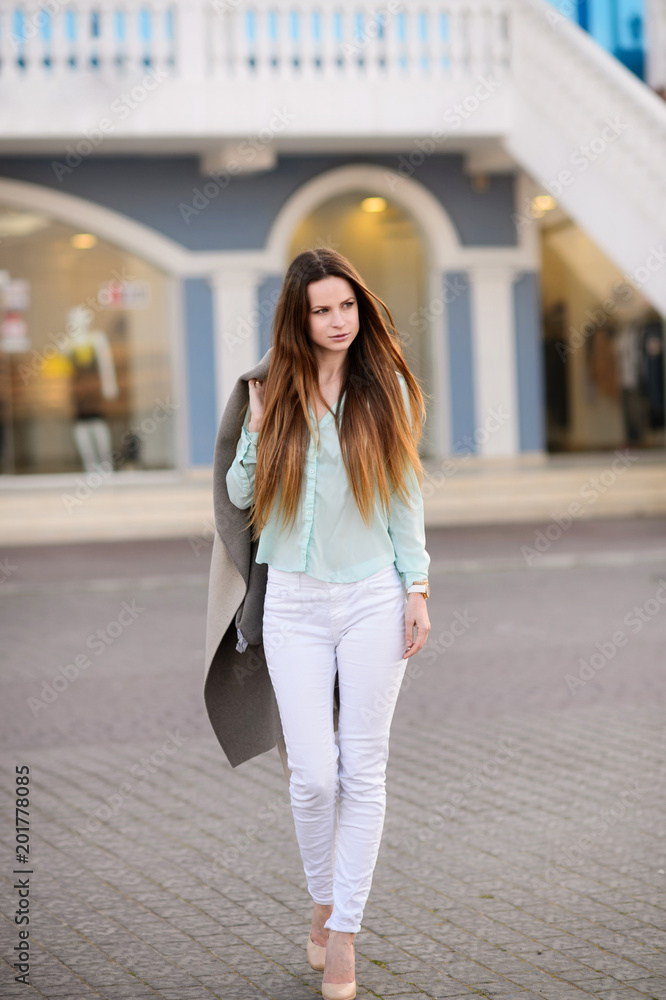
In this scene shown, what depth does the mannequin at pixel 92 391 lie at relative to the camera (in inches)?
703

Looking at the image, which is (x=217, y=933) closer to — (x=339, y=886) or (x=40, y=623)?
(x=339, y=886)

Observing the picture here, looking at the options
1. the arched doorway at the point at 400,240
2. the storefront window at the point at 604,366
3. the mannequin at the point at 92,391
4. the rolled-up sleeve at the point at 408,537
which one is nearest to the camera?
the rolled-up sleeve at the point at 408,537

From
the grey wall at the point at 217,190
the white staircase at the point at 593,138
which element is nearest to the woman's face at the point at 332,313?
the white staircase at the point at 593,138

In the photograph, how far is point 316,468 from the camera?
3.44 meters

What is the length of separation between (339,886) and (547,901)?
96cm

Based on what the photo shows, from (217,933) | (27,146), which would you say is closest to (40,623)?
(217,933)

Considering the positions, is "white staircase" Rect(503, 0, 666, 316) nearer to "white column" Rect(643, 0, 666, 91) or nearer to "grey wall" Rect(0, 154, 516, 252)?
"grey wall" Rect(0, 154, 516, 252)

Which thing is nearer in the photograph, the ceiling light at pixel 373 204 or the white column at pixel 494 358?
the white column at pixel 494 358

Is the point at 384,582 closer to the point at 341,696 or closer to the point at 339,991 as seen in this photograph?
the point at 341,696

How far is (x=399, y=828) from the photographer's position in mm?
4855

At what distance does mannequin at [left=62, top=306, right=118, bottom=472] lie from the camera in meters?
17.9

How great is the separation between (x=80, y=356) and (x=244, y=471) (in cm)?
1491

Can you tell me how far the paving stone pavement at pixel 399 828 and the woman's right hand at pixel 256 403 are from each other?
1534 mm

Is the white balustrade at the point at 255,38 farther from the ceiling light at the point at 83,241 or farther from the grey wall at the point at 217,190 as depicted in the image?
the ceiling light at the point at 83,241
